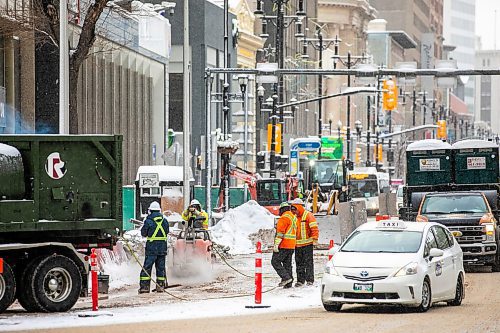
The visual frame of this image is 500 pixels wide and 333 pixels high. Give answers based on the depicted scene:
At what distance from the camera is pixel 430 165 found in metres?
41.8

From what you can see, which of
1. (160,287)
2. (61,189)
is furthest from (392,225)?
(61,189)

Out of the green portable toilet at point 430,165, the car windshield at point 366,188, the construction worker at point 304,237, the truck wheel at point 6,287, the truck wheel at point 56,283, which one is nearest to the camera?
the truck wheel at point 6,287

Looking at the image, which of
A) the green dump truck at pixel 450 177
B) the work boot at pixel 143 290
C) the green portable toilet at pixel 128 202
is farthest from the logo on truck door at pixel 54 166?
the green portable toilet at pixel 128 202

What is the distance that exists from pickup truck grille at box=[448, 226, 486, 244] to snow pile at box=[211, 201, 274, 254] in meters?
10.9

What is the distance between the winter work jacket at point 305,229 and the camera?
88.5 feet

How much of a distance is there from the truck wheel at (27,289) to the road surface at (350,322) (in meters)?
2.27

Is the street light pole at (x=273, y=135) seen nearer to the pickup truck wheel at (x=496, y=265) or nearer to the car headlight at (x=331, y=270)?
the pickup truck wheel at (x=496, y=265)


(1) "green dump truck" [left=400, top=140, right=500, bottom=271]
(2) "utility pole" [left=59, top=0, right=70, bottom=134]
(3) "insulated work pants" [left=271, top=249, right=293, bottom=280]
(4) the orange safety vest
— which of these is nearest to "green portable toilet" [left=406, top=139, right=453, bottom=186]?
(1) "green dump truck" [left=400, top=140, right=500, bottom=271]

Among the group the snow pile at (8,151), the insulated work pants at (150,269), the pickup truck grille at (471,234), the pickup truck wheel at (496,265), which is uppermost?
the snow pile at (8,151)

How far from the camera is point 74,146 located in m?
22.4

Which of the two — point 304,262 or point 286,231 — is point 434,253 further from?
point 304,262

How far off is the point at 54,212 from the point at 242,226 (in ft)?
74.1

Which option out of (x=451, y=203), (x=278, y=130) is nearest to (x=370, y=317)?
(x=451, y=203)

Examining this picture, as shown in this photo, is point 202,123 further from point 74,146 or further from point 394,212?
point 74,146
